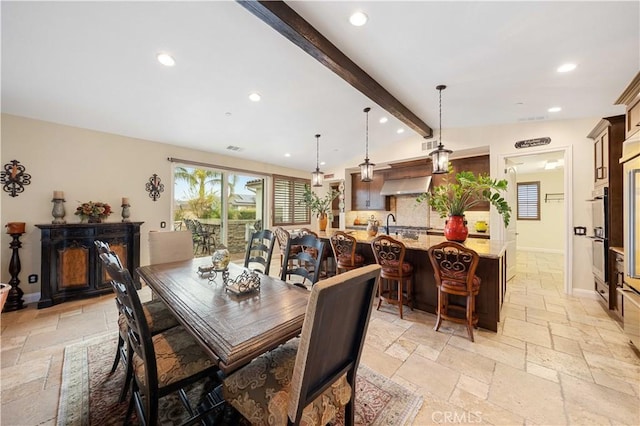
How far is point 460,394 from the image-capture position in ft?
5.79

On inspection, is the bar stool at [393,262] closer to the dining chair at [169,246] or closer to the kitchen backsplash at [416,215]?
the dining chair at [169,246]

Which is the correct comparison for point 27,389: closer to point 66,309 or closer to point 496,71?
point 66,309

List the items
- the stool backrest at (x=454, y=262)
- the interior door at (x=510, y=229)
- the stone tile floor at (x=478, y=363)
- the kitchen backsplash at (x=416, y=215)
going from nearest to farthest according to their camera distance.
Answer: the stone tile floor at (x=478, y=363), the stool backrest at (x=454, y=262), the interior door at (x=510, y=229), the kitchen backsplash at (x=416, y=215)

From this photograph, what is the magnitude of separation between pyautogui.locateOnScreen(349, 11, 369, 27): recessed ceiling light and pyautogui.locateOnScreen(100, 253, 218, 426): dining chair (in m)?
2.53

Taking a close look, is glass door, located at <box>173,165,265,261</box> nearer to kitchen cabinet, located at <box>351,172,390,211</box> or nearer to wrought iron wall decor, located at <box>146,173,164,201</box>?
wrought iron wall decor, located at <box>146,173,164,201</box>

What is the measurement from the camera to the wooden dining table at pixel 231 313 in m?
1.07

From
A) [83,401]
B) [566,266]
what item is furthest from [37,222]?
[566,266]

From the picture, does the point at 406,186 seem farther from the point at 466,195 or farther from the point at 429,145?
the point at 466,195

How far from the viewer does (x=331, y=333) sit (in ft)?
3.33

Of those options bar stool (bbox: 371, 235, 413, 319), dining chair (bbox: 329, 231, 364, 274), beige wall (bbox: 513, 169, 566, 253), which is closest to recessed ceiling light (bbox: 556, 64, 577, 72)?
bar stool (bbox: 371, 235, 413, 319)

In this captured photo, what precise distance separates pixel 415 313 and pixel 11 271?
530cm

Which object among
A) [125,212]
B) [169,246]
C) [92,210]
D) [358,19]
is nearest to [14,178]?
[92,210]

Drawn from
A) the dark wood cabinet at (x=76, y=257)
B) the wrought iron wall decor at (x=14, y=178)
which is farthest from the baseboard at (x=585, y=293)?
the wrought iron wall decor at (x=14, y=178)

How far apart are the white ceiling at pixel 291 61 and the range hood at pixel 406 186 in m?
1.75
